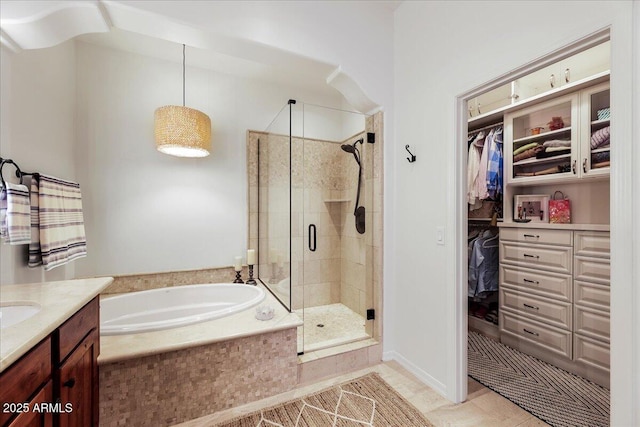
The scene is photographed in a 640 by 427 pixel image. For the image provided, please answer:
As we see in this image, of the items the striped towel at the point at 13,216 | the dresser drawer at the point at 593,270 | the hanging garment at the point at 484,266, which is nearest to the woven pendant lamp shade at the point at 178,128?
the striped towel at the point at 13,216

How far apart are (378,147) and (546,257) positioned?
163 cm

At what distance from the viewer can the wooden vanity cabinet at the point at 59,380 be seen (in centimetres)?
78

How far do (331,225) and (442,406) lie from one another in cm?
169

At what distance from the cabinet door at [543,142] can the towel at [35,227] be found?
3.63 m

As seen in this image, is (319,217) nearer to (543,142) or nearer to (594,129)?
(543,142)

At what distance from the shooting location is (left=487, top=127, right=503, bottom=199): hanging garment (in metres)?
2.70

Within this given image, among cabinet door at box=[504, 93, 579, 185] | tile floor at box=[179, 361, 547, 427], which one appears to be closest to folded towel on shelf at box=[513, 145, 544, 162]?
cabinet door at box=[504, 93, 579, 185]

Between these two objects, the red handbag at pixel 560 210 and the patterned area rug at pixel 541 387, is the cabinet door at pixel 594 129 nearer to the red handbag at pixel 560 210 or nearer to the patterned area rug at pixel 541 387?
the red handbag at pixel 560 210

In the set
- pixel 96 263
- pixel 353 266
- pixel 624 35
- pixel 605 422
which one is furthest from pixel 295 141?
pixel 605 422

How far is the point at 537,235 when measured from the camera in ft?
7.74

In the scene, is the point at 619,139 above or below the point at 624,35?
below

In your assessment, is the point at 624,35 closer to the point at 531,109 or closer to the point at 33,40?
the point at 531,109

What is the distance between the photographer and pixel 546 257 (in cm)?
229

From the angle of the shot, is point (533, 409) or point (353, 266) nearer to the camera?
point (533, 409)
